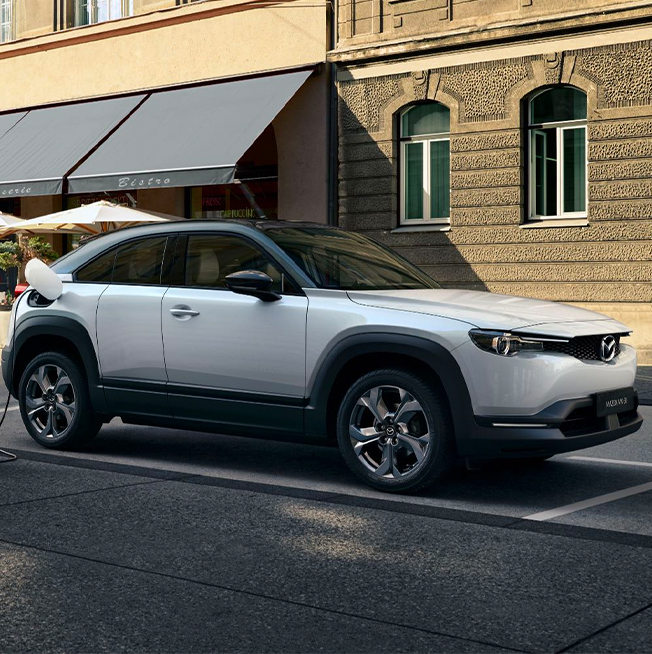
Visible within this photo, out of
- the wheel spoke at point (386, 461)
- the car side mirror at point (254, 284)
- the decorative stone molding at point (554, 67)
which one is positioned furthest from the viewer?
the decorative stone molding at point (554, 67)

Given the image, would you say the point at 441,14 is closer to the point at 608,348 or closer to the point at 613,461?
the point at 613,461

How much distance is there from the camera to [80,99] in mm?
24281

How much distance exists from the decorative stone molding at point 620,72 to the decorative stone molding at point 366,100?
350cm

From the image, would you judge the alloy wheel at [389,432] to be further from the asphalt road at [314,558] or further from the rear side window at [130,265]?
the rear side window at [130,265]

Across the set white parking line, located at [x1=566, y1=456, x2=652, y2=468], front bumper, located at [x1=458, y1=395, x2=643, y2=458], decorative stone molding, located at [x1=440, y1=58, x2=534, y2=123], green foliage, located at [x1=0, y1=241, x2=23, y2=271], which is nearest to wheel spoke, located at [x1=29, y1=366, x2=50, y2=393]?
front bumper, located at [x1=458, y1=395, x2=643, y2=458]

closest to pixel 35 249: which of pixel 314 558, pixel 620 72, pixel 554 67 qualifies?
pixel 554 67

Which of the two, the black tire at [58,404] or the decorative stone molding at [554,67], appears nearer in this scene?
the black tire at [58,404]

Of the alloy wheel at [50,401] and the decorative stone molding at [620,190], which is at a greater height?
the decorative stone molding at [620,190]

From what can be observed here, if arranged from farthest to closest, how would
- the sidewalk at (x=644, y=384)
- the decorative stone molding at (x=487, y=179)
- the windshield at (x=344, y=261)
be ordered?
the decorative stone molding at (x=487, y=179)
the sidewalk at (x=644, y=384)
the windshield at (x=344, y=261)

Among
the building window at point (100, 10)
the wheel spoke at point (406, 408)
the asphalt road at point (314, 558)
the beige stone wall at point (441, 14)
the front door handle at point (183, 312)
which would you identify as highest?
the building window at point (100, 10)

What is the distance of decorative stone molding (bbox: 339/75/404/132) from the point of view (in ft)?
64.2

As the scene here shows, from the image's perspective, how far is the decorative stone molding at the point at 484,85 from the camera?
18078mm

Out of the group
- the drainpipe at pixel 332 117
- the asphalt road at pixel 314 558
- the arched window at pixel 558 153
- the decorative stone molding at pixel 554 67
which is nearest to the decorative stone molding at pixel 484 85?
the decorative stone molding at pixel 554 67

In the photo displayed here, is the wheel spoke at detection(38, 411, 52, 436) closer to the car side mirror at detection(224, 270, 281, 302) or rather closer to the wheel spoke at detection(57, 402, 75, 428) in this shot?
the wheel spoke at detection(57, 402, 75, 428)
